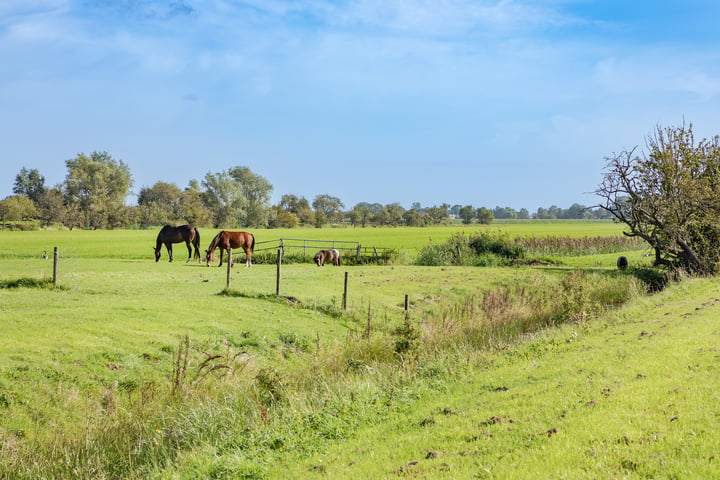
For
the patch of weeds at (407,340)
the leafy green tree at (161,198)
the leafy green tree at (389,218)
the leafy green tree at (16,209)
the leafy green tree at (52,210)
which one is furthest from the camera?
the leafy green tree at (389,218)

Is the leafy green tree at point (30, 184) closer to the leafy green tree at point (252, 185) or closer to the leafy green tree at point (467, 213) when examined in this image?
the leafy green tree at point (252, 185)

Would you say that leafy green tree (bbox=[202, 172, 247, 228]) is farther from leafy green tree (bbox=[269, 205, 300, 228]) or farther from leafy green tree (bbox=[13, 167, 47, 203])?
leafy green tree (bbox=[13, 167, 47, 203])

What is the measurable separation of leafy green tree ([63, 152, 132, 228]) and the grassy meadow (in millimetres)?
83034

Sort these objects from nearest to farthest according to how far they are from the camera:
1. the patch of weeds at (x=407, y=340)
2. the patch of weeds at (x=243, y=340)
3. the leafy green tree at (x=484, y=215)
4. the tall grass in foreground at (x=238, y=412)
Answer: the tall grass in foreground at (x=238, y=412) < the patch of weeds at (x=407, y=340) < the patch of weeds at (x=243, y=340) < the leafy green tree at (x=484, y=215)

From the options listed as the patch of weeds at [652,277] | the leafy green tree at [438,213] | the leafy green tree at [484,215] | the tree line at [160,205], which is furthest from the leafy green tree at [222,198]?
the patch of weeds at [652,277]

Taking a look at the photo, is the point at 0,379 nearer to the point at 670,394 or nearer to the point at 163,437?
the point at 163,437

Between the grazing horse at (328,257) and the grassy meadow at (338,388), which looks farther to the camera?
the grazing horse at (328,257)

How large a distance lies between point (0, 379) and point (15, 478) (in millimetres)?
3193

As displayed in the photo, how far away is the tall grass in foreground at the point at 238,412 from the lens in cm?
798

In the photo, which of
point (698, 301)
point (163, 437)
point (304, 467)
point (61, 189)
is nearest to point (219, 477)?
point (304, 467)

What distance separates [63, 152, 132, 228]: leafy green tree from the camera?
96.4 m

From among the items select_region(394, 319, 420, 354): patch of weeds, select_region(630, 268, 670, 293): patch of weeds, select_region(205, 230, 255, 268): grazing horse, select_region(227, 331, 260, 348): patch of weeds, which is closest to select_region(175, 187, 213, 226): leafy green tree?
select_region(205, 230, 255, 268): grazing horse

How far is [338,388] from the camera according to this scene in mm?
10539

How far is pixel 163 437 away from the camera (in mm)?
9328
